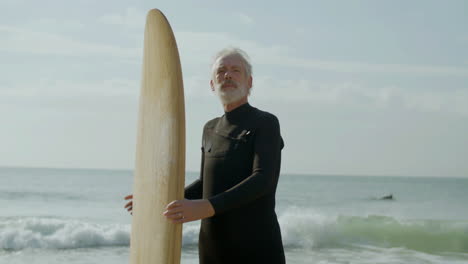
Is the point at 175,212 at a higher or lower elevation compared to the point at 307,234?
higher

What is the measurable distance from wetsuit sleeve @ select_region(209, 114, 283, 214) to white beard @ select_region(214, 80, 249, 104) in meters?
0.13

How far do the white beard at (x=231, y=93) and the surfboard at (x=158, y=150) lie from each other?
122 mm

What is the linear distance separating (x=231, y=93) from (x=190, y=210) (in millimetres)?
436

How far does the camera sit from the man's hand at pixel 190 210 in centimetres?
152

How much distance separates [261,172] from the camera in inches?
63.5

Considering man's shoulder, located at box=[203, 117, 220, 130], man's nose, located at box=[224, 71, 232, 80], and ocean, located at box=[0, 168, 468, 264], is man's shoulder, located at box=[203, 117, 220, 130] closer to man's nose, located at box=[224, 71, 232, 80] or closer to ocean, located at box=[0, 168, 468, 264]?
man's nose, located at box=[224, 71, 232, 80]

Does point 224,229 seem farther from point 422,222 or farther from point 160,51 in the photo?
point 422,222

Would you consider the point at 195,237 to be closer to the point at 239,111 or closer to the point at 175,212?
the point at 239,111

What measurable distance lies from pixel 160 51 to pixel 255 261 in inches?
29.0

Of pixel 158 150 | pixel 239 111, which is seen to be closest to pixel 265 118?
pixel 239 111

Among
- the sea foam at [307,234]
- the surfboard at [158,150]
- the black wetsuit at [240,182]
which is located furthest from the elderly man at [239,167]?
the sea foam at [307,234]

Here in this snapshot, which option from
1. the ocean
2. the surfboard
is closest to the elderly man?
the surfboard

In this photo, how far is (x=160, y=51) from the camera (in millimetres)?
1847

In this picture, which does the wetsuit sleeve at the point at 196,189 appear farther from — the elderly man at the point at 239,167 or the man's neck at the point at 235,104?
the man's neck at the point at 235,104
